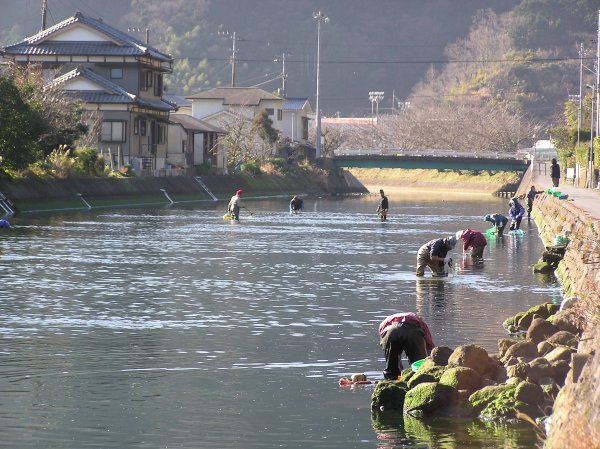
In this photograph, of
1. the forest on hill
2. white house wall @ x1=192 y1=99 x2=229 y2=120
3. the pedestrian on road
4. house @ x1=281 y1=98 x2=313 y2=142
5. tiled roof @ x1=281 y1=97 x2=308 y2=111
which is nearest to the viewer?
the pedestrian on road

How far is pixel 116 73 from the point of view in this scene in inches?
3127

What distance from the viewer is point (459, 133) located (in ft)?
469

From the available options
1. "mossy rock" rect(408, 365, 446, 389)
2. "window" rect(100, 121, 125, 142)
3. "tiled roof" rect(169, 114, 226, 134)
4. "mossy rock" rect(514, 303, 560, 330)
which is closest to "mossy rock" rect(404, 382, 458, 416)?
"mossy rock" rect(408, 365, 446, 389)

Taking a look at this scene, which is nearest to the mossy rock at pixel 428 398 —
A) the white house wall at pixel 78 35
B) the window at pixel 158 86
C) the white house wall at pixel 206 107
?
the white house wall at pixel 78 35

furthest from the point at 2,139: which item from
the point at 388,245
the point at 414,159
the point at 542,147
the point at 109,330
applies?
the point at 542,147

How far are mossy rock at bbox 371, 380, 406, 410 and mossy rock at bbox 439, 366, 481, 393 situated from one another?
1.76ft

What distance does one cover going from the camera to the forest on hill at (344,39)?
170500mm

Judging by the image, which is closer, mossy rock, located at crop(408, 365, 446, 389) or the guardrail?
mossy rock, located at crop(408, 365, 446, 389)

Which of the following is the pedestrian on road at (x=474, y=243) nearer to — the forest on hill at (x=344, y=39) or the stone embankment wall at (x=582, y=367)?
the stone embankment wall at (x=582, y=367)

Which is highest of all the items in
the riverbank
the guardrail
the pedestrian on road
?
the guardrail

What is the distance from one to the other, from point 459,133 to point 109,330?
410 feet

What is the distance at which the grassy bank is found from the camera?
116 meters

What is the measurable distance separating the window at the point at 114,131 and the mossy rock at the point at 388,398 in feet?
209

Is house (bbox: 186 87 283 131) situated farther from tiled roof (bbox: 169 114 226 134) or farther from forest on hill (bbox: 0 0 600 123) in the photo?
forest on hill (bbox: 0 0 600 123)
